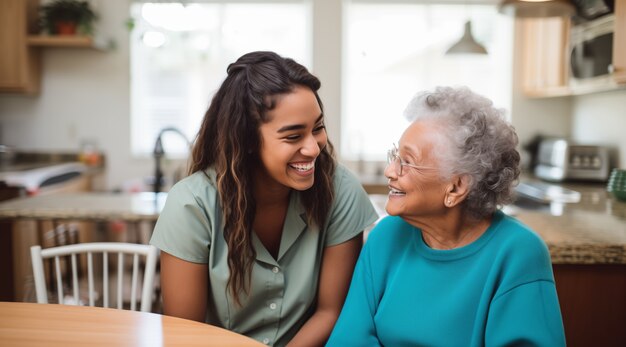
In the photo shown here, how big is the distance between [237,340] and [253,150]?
0.51 metres

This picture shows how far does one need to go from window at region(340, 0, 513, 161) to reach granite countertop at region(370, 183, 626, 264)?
269 centimetres

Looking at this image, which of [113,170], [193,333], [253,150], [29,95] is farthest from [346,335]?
[29,95]

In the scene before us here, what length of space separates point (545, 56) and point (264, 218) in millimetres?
3675

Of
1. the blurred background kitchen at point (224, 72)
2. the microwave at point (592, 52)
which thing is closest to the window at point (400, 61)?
the blurred background kitchen at point (224, 72)

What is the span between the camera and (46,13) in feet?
15.6

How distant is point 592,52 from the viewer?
3600 millimetres

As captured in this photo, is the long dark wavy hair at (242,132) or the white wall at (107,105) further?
the white wall at (107,105)

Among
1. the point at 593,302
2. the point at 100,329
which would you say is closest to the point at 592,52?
the point at 593,302

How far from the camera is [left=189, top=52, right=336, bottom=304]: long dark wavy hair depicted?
58.6 inches

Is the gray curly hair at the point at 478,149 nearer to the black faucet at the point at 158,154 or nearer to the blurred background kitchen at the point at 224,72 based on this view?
the black faucet at the point at 158,154

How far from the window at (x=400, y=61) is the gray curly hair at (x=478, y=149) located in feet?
12.5

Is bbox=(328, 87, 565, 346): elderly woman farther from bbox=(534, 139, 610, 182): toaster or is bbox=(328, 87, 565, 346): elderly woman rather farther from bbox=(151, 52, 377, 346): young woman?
bbox=(534, 139, 610, 182): toaster

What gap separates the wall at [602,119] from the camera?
387cm

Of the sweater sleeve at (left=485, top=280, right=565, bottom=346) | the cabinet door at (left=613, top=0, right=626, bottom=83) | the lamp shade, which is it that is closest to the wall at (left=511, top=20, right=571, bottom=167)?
the cabinet door at (left=613, top=0, right=626, bottom=83)
